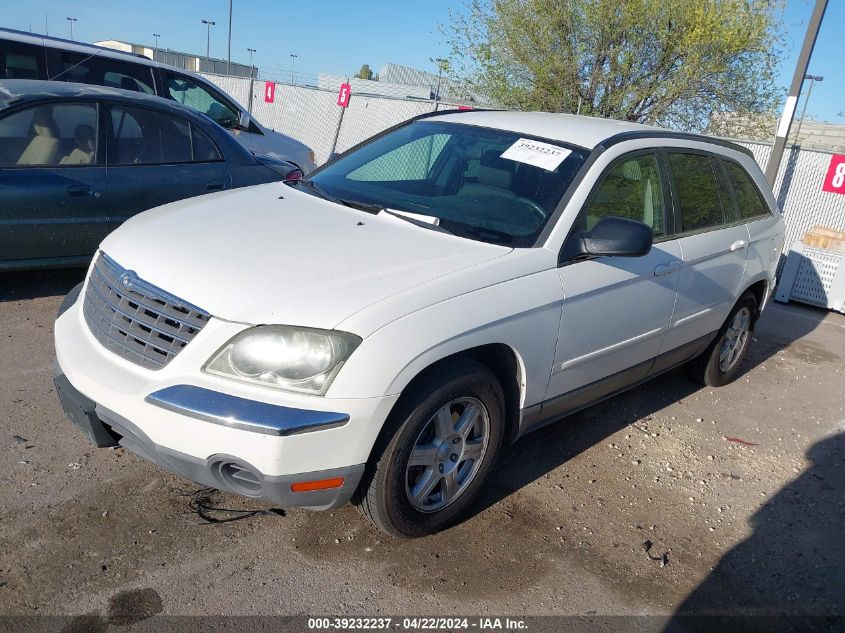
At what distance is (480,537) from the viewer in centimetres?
328

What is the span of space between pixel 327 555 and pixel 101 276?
1.50m

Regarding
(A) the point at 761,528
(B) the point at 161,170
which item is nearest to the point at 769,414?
(A) the point at 761,528

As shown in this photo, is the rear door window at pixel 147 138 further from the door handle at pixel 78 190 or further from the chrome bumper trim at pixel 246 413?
the chrome bumper trim at pixel 246 413

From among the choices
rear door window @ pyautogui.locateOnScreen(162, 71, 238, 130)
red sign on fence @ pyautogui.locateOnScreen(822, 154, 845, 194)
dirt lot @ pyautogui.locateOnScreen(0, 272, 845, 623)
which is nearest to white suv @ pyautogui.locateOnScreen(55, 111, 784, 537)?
dirt lot @ pyautogui.locateOnScreen(0, 272, 845, 623)

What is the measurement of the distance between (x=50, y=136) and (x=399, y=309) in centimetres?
392

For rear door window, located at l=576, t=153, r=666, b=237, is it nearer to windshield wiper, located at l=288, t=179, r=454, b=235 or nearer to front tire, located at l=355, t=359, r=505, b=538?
windshield wiper, located at l=288, t=179, r=454, b=235

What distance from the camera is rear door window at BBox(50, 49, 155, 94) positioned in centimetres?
796

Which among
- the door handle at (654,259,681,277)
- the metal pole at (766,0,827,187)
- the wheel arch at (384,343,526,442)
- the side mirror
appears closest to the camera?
the wheel arch at (384,343,526,442)

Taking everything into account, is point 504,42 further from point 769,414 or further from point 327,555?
point 327,555

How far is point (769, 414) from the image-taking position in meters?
5.27

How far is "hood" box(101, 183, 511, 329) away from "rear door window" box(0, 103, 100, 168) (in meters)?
2.23

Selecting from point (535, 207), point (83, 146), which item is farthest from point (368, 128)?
point (535, 207)

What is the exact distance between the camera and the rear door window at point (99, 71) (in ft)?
26.1

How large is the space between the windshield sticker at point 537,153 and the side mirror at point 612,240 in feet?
1.51
